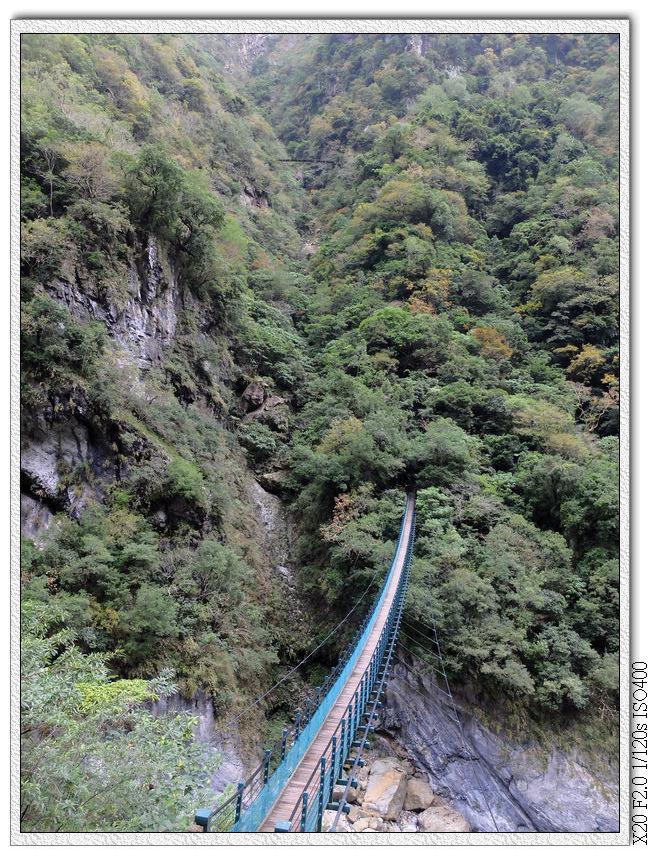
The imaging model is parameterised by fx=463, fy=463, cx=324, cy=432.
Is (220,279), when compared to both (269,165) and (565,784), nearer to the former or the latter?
(565,784)

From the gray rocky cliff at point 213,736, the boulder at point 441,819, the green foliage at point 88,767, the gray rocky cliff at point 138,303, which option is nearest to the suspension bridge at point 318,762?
the green foliage at point 88,767

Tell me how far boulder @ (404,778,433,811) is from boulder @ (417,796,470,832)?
113 mm

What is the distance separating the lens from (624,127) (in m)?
5.16

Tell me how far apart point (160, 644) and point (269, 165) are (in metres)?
33.0

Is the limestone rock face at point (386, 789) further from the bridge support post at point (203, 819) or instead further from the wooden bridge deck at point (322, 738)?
the bridge support post at point (203, 819)

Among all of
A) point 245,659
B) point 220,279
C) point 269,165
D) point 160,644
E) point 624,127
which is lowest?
point 245,659

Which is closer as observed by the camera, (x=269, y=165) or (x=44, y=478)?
(x=44, y=478)

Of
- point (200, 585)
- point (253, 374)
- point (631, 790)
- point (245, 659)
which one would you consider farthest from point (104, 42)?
point (631, 790)

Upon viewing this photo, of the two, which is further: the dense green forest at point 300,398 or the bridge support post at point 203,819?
the dense green forest at point 300,398

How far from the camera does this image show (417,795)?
358 inches

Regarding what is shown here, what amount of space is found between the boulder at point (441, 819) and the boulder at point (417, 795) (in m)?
0.11

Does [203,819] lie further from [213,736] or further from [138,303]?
[138,303]

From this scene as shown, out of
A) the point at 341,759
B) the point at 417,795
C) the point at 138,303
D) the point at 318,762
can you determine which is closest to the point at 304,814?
the point at 318,762

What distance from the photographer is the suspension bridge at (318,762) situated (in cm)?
376
